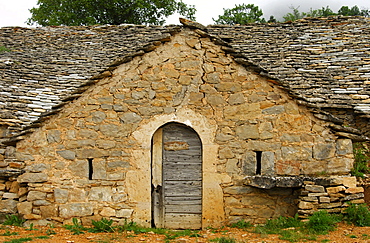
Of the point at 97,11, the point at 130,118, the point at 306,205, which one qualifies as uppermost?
the point at 97,11

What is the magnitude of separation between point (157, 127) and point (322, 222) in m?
3.33

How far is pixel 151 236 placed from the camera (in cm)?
577

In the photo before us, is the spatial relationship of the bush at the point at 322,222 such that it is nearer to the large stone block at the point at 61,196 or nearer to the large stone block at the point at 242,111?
the large stone block at the point at 242,111

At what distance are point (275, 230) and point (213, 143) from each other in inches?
73.2

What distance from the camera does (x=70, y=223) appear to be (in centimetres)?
627

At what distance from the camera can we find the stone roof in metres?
7.66

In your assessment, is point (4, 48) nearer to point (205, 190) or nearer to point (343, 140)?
point (205, 190)

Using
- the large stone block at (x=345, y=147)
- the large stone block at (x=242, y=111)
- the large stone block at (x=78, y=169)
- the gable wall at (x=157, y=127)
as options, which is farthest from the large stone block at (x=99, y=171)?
the large stone block at (x=345, y=147)

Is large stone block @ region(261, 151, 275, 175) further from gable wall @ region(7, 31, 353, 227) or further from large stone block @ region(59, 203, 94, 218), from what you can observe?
large stone block @ region(59, 203, 94, 218)

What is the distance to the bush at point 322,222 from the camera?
5.54 metres

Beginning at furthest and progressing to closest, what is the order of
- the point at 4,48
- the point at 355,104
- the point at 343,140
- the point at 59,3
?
the point at 59,3, the point at 4,48, the point at 355,104, the point at 343,140

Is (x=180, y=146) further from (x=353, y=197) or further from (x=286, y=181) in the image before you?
(x=353, y=197)

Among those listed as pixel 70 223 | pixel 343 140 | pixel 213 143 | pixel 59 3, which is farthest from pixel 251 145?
pixel 59 3

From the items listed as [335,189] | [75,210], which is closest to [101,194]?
[75,210]
